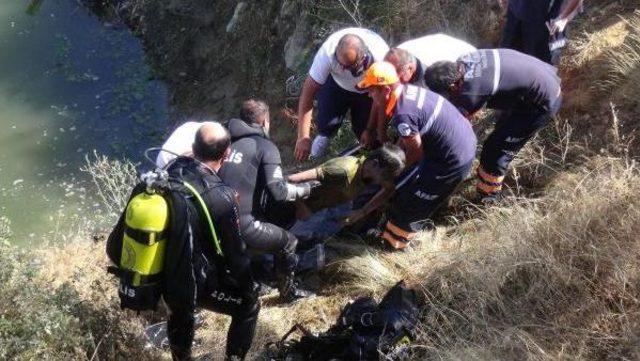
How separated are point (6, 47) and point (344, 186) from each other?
808cm

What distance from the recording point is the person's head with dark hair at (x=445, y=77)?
12.9 feet

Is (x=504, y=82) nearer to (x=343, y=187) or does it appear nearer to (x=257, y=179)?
(x=343, y=187)

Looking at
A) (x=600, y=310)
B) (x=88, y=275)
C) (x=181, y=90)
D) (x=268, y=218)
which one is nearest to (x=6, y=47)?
(x=181, y=90)

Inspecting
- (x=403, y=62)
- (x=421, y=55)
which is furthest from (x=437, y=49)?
(x=403, y=62)

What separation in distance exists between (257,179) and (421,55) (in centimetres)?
151

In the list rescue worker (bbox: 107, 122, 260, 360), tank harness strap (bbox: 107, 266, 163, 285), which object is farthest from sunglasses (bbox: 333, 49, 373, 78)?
tank harness strap (bbox: 107, 266, 163, 285)

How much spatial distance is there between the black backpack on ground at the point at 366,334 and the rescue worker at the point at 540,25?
2.29m

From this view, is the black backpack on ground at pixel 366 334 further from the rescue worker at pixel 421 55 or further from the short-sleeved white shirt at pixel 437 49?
the short-sleeved white shirt at pixel 437 49

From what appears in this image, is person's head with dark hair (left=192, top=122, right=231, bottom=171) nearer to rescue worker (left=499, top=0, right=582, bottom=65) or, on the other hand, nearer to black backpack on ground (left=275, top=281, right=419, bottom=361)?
black backpack on ground (left=275, top=281, right=419, bottom=361)

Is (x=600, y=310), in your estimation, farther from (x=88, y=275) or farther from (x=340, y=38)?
(x=88, y=275)

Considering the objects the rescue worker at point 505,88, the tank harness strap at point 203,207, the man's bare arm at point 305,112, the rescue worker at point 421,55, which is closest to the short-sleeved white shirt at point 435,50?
the rescue worker at point 421,55

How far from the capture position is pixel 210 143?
10.6ft

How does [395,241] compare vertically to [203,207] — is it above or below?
below

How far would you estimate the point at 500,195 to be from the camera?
4.62m
